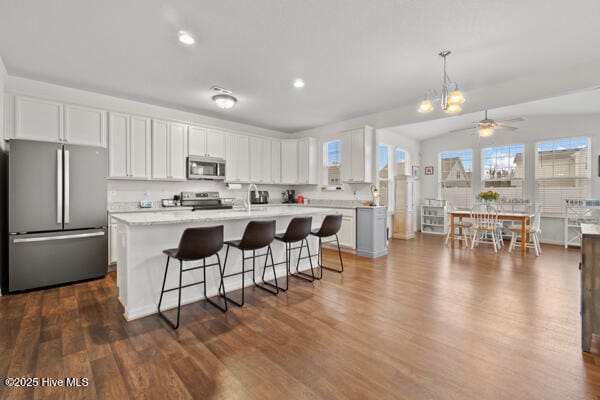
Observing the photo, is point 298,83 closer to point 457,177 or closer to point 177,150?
point 177,150

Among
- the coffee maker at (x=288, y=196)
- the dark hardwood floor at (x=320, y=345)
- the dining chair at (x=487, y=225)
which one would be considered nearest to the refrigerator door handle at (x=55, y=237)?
the dark hardwood floor at (x=320, y=345)

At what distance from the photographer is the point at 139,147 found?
170 inches

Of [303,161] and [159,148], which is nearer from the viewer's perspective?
[159,148]

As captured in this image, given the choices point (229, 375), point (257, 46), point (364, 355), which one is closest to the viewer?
point (229, 375)

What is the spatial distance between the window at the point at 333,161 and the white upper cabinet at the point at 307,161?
0.99ft

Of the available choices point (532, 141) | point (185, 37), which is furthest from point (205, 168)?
point (532, 141)

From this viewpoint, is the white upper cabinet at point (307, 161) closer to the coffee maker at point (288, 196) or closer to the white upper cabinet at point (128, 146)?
the coffee maker at point (288, 196)

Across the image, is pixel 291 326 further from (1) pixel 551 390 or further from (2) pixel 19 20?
(2) pixel 19 20

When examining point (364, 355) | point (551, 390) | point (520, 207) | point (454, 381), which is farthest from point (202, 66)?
point (520, 207)

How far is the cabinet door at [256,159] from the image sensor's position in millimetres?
5812

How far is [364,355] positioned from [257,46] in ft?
9.95

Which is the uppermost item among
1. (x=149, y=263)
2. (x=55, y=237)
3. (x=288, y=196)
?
(x=288, y=196)

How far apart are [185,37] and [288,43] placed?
39.6 inches

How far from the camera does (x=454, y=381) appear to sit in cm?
167
